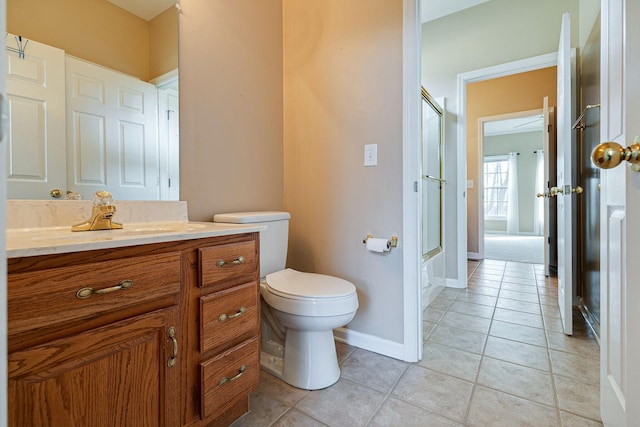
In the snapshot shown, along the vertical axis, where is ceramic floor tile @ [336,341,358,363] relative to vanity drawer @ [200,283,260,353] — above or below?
below

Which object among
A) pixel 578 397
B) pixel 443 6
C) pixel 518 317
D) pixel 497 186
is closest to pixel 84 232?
pixel 578 397

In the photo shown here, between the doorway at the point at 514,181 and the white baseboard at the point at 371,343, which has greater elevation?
the doorway at the point at 514,181

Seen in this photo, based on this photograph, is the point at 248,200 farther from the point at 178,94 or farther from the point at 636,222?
the point at 636,222

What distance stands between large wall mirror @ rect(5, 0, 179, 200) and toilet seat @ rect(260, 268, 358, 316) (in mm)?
677

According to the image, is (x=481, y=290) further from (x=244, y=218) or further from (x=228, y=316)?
(x=228, y=316)

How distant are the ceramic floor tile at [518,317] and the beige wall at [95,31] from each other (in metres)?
2.63

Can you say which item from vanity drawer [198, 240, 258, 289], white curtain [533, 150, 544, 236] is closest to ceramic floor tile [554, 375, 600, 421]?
vanity drawer [198, 240, 258, 289]

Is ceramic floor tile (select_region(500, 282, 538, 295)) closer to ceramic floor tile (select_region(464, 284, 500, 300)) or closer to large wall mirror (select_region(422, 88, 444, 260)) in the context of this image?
ceramic floor tile (select_region(464, 284, 500, 300))

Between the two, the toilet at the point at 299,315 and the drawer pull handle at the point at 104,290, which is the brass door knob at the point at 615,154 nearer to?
the toilet at the point at 299,315

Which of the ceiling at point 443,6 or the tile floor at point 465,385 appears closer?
the tile floor at point 465,385

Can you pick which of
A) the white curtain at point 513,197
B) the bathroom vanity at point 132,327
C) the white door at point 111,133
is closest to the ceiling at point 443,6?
the white door at point 111,133

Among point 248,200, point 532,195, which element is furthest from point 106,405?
point 532,195

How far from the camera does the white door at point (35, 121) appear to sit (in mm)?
976

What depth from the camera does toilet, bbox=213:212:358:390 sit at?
1.28 meters
